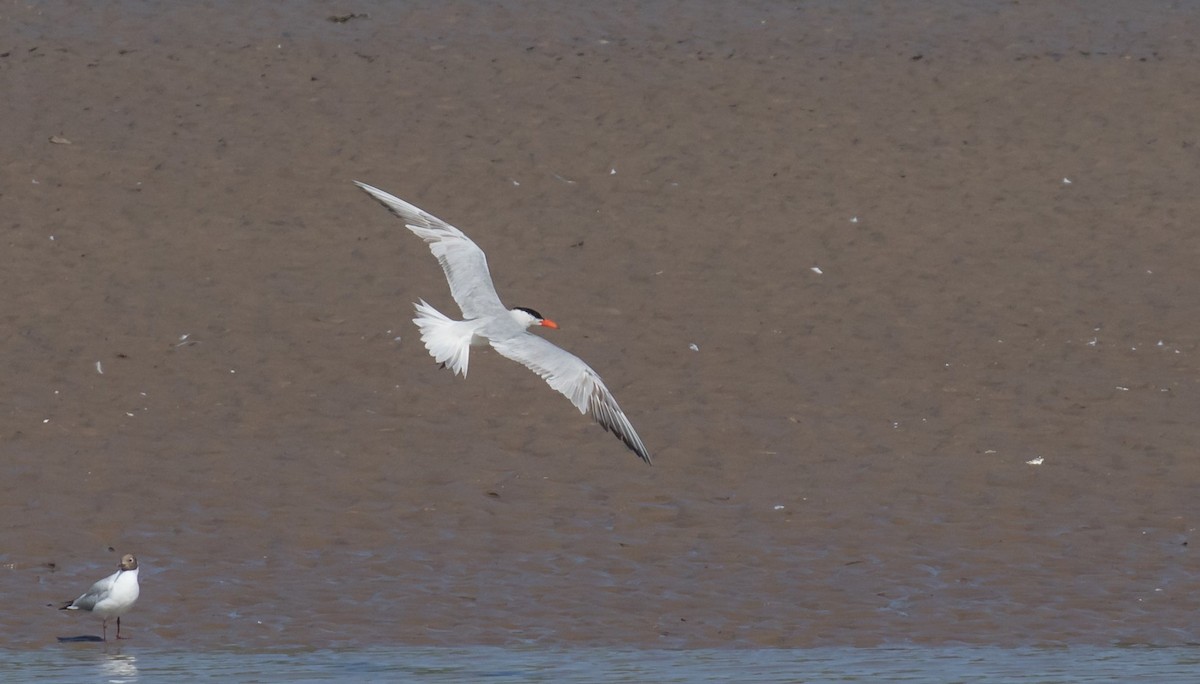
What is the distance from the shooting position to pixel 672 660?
846 cm

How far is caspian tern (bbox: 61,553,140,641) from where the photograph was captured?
852 centimetres

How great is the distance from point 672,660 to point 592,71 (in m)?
10.3

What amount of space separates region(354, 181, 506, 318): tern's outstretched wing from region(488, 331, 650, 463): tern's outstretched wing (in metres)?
0.74

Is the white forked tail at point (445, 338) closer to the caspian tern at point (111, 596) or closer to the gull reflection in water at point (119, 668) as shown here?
the caspian tern at point (111, 596)

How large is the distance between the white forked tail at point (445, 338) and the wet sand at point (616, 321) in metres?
1.13

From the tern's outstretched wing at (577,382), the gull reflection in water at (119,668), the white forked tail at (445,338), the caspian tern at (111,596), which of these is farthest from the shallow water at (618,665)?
the white forked tail at (445,338)

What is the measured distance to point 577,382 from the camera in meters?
9.12

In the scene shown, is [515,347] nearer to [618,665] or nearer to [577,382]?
[577,382]

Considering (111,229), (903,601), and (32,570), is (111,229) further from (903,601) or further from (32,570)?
(903,601)

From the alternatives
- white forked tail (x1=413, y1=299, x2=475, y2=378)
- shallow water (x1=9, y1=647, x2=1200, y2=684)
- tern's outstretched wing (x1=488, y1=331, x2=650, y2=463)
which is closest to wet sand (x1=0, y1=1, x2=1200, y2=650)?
shallow water (x1=9, y1=647, x2=1200, y2=684)

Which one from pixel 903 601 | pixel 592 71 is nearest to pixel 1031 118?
pixel 592 71

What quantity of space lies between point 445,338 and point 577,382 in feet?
2.31

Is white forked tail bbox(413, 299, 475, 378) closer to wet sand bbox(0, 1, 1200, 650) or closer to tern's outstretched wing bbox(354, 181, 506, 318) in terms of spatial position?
tern's outstretched wing bbox(354, 181, 506, 318)

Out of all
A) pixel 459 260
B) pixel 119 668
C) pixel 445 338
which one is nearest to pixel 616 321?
pixel 459 260
